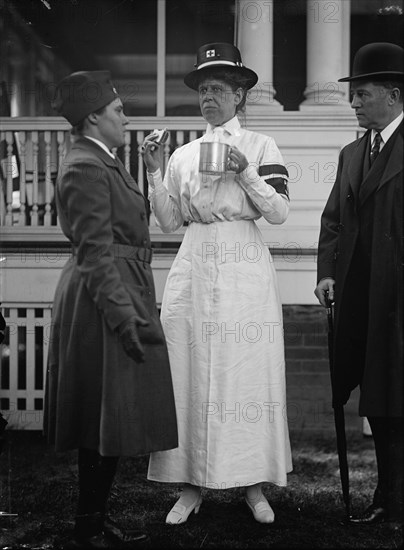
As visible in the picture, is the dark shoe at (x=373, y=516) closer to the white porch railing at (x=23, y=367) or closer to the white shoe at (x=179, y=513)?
the white shoe at (x=179, y=513)

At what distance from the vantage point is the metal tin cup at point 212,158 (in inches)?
140

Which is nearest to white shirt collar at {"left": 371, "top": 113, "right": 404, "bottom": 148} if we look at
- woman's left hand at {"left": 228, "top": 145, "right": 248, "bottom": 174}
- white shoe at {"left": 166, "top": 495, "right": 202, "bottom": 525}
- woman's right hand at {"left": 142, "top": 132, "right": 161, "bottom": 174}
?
woman's left hand at {"left": 228, "top": 145, "right": 248, "bottom": 174}

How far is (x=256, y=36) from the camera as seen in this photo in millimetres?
4883

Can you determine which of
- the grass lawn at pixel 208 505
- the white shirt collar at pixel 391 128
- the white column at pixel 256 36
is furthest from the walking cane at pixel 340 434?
the white column at pixel 256 36

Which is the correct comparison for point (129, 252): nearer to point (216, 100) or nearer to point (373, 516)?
point (216, 100)

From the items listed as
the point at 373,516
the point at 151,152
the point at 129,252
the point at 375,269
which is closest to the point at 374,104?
the point at 375,269

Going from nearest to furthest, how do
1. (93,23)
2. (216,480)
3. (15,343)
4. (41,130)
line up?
(216,480), (93,23), (41,130), (15,343)

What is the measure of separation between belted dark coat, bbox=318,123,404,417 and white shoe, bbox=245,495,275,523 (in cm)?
65

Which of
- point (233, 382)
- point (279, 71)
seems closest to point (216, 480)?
point (233, 382)

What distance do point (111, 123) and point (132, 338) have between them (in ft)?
3.08

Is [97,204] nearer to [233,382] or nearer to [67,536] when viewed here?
[233,382]

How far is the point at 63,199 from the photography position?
3354 millimetres

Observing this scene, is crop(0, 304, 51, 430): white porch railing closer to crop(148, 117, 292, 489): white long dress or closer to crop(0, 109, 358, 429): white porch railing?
crop(0, 109, 358, 429): white porch railing

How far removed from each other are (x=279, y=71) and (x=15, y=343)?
2679 millimetres
